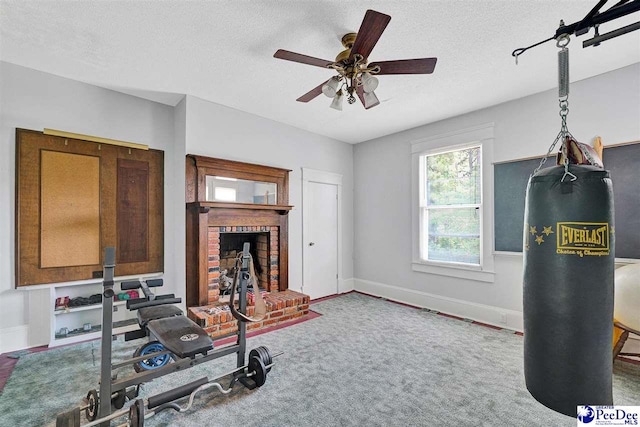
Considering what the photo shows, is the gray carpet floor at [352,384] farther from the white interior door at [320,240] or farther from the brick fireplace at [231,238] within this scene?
the white interior door at [320,240]

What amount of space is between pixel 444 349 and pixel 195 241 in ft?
10.1

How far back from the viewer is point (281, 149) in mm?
4422

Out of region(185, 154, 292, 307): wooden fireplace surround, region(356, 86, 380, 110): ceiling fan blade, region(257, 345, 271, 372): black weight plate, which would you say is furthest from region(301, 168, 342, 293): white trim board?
region(356, 86, 380, 110): ceiling fan blade

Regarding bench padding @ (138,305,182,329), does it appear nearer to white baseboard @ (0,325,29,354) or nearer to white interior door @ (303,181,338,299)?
white baseboard @ (0,325,29,354)

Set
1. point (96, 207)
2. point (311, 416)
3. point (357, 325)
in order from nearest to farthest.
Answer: point (311, 416)
point (96, 207)
point (357, 325)

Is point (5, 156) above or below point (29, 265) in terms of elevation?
above

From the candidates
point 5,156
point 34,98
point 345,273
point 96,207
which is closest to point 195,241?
point 96,207

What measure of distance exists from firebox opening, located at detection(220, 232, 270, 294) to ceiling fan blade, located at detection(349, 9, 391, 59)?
293 cm

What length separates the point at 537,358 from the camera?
1.32 meters

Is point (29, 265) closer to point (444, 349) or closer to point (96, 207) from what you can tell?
point (96, 207)

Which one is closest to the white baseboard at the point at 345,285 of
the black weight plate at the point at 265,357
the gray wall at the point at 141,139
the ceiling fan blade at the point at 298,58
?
the gray wall at the point at 141,139

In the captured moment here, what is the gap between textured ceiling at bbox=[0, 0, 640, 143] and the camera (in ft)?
6.56

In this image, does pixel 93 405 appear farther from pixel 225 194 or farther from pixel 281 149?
pixel 281 149

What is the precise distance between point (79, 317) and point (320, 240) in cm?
335
